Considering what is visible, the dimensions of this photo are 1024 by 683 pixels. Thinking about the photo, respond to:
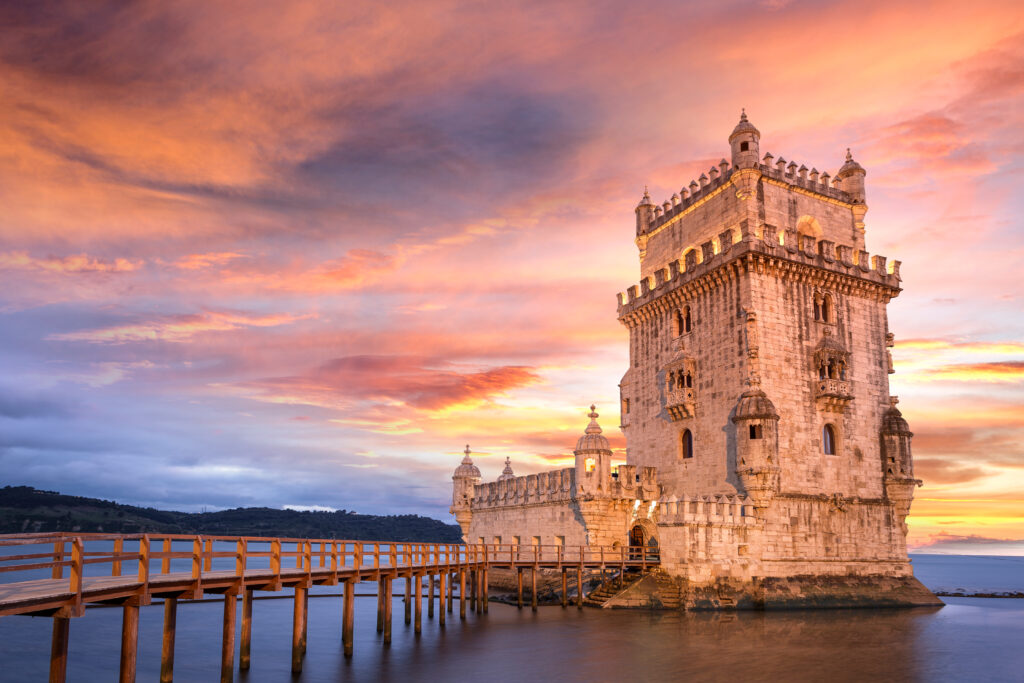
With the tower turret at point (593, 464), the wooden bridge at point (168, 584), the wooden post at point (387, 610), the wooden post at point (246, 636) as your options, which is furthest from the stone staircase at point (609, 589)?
the wooden post at point (246, 636)

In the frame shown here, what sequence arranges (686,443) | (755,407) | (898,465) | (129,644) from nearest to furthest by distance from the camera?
(129,644) → (755,407) → (898,465) → (686,443)

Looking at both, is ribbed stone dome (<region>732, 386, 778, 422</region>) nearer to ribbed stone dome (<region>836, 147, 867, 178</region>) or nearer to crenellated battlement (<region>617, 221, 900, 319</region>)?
crenellated battlement (<region>617, 221, 900, 319</region>)

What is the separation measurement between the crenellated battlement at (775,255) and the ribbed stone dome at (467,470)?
806 inches

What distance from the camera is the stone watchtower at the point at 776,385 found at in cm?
3672

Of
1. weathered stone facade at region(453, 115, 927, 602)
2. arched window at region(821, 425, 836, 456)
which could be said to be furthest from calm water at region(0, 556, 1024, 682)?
arched window at region(821, 425, 836, 456)

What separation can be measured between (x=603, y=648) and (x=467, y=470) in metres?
31.3

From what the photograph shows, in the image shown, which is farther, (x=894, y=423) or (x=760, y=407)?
(x=894, y=423)

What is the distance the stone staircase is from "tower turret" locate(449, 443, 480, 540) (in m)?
18.2

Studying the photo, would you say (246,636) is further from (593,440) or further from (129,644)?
(593,440)

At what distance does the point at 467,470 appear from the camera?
190 feet

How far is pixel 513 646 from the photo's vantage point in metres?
28.3

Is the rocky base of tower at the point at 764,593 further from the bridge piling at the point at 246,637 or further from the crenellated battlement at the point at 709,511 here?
the bridge piling at the point at 246,637

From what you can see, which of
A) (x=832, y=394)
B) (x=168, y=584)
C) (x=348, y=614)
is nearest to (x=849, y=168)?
(x=832, y=394)

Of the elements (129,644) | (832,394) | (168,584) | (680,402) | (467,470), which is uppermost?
(832,394)
